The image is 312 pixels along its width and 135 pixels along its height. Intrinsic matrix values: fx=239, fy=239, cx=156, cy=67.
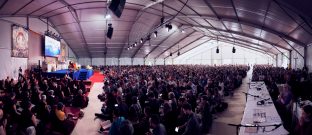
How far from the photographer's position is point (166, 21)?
72.2 feet

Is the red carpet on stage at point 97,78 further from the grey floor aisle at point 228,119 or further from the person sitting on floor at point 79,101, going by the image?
the grey floor aisle at point 228,119

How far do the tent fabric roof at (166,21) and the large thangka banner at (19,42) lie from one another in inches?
49.5

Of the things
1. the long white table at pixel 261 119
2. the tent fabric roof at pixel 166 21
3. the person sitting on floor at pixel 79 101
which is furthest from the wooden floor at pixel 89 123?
the tent fabric roof at pixel 166 21

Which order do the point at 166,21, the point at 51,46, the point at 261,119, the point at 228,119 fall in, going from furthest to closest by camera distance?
1. the point at 51,46
2. the point at 166,21
3. the point at 228,119
4. the point at 261,119

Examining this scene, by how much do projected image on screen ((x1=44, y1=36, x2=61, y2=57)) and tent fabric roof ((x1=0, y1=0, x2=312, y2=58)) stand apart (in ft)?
6.39

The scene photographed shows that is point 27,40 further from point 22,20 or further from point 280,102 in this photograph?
point 280,102

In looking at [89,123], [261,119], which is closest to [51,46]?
[89,123]

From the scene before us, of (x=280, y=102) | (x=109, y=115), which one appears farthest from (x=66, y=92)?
(x=280, y=102)

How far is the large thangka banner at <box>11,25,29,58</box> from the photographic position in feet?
56.8

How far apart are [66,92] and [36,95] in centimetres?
230

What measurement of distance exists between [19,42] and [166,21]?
12.2 meters

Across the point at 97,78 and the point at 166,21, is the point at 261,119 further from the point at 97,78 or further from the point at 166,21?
the point at 97,78

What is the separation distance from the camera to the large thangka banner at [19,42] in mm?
17317

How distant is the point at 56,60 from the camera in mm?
27609
